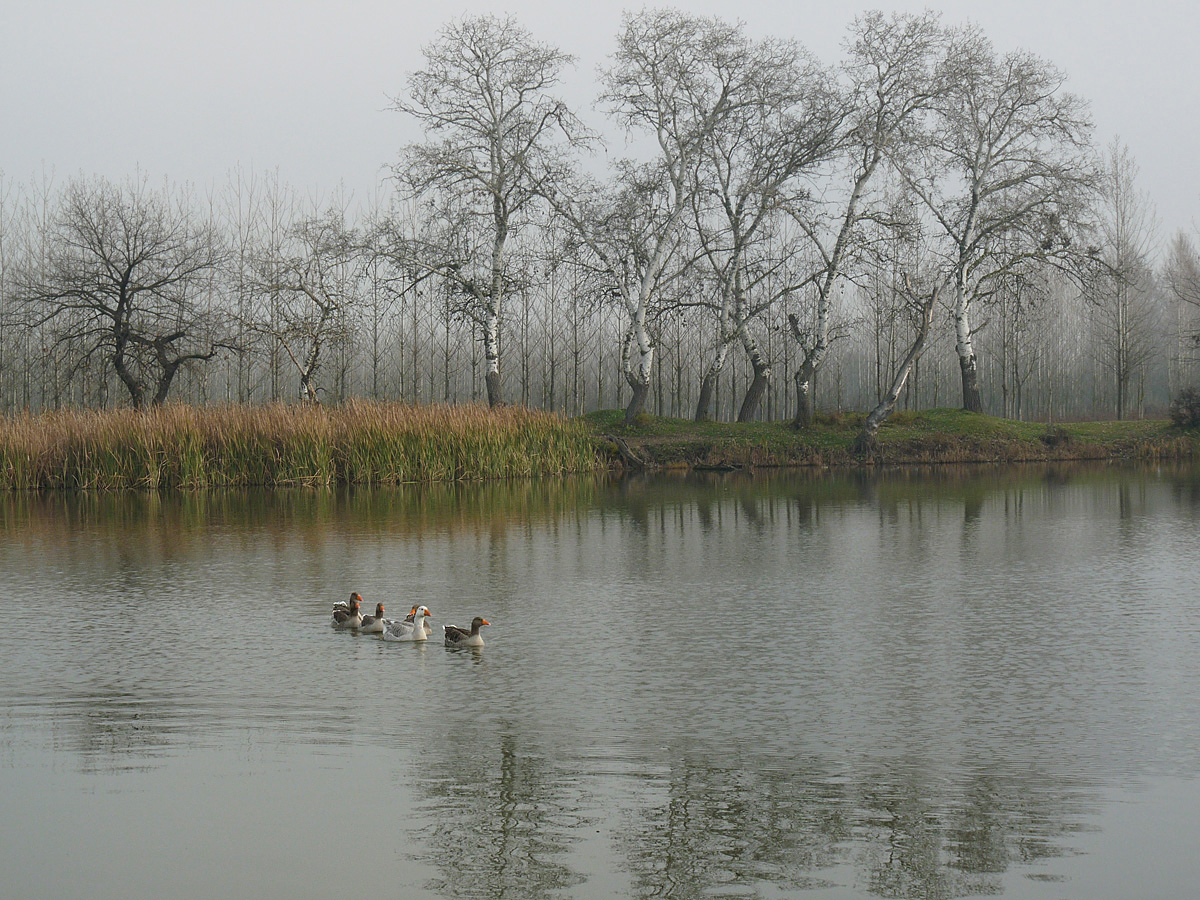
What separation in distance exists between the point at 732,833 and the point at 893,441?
3070cm

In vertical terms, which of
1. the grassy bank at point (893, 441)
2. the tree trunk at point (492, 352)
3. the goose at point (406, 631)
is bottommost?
the goose at point (406, 631)

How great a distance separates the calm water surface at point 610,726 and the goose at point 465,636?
4.5 inches

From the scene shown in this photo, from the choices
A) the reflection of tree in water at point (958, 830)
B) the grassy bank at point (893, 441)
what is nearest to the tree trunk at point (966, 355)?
the grassy bank at point (893, 441)

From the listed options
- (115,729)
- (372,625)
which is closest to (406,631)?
(372,625)

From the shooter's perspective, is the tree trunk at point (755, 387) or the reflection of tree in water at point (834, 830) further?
the tree trunk at point (755, 387)

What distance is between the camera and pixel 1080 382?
222ft

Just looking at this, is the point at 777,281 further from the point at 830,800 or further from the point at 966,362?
the point at 830,800

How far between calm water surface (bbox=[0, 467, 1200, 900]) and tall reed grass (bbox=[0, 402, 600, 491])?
A: 11181 mm

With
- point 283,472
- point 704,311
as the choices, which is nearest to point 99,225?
point 283,472

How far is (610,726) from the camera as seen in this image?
5738 mm

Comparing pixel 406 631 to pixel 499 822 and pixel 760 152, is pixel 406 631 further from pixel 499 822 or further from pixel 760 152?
pixel 760 152

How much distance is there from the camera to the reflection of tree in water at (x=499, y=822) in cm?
390

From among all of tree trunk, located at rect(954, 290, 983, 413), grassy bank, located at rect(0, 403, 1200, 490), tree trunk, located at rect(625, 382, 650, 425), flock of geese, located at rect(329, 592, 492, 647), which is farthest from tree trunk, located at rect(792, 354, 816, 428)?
flock of geese, located at rect(329, 592, 492, 647)

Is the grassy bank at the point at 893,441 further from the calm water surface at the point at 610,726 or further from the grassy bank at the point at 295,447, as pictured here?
the calm water surface at the point at 610,726
